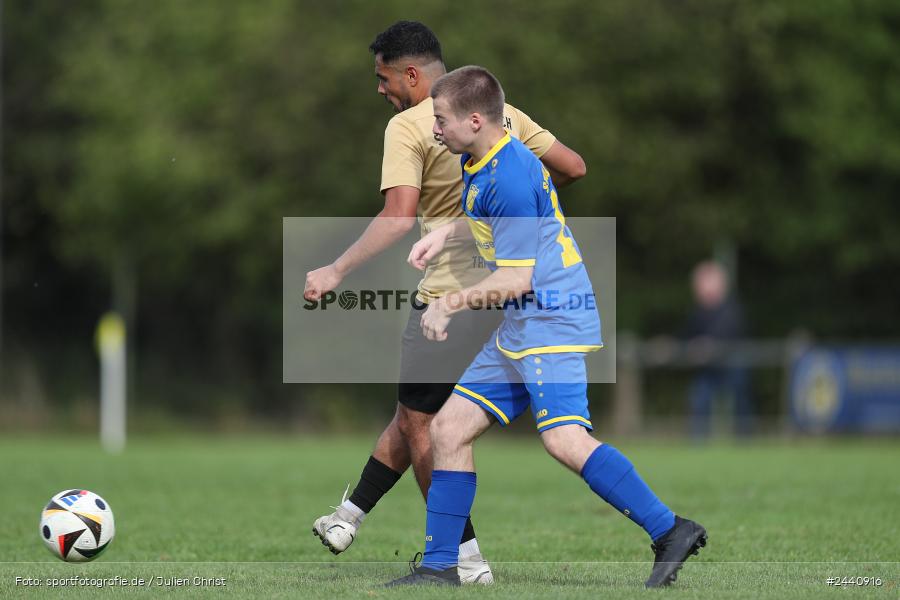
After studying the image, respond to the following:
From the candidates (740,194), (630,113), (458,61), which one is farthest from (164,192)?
(740,194)

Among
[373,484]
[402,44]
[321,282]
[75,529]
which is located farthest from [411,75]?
[75,529]

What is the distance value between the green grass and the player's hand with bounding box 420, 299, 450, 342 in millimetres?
1006

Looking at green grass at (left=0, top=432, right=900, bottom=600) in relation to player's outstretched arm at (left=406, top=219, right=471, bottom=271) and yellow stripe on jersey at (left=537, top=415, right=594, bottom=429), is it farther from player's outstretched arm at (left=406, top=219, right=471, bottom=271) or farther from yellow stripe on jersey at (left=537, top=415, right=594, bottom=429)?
player's outstretched arm at (left=406, top=219, right=471, bottom=271)

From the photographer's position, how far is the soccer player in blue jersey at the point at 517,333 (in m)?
5.70

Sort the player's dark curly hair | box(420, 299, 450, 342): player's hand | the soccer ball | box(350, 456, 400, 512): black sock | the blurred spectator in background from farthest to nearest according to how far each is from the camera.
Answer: the blurred spectator in background → box(350, 456, 400, 512): black sock → the player's dark curly hair → the soccer ball → box(420, 299, 450, 342): player's hand

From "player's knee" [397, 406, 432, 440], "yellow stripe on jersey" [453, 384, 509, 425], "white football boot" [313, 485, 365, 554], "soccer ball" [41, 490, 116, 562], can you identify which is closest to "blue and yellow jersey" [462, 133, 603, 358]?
"yellow stripe on jersey" [453, 384, 509, 425]

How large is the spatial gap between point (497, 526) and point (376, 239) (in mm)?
3028

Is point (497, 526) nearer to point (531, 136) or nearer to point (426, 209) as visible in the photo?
point (426, 209)

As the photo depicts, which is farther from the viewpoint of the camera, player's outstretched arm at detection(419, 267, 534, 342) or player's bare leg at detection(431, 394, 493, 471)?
player's bare leg at detection(431, 394, 493, 471)

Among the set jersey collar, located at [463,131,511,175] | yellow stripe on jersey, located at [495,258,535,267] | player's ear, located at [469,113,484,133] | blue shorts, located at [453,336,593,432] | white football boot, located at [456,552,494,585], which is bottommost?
white football boot, located at [456,552,494,585]

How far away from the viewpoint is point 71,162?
2667 centimetres

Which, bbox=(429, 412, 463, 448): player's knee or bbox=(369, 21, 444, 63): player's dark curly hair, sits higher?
bbox=(369, 21, 444, 63): player's dark curly hair

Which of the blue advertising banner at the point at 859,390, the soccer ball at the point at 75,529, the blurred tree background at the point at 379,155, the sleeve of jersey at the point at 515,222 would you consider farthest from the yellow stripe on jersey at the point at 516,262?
the blurred tree background at the point at 379,155

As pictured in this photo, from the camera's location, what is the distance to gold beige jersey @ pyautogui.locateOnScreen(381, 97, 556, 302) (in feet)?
20.6
